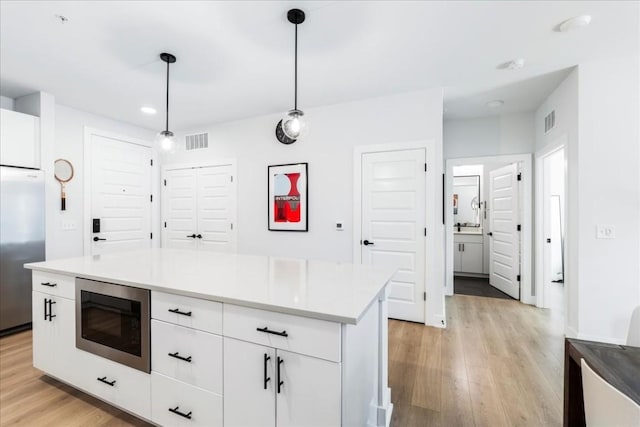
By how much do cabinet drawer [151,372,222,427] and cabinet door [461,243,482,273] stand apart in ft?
17.8

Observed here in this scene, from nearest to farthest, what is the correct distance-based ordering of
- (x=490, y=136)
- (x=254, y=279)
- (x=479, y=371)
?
1. (x=254, y=279)
2. (x=479, y=371)
3. (x=490, y=136)

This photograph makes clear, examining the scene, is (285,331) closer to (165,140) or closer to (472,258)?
(165,140)

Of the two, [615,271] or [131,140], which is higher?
[131,140]

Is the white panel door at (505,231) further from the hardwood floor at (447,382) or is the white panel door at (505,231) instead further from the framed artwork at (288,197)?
the framed artwork at (288,197)

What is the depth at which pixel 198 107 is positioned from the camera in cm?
389

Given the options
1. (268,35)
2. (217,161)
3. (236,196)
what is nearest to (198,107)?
(217,161)

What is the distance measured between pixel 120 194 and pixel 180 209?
86 centimetres

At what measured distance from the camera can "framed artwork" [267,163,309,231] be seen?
395 centimetres

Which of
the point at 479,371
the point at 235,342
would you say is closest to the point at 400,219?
the point at 479,371

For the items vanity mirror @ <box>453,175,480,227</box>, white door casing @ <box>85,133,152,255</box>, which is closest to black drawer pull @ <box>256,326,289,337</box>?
white door casing @ <box>85,133,152,255</box>

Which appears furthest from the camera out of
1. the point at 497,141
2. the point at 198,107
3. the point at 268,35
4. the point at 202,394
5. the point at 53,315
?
the point at 497,141

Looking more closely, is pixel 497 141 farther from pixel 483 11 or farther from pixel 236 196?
pixel 236 196

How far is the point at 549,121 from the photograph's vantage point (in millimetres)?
3492

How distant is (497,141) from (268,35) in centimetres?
359
